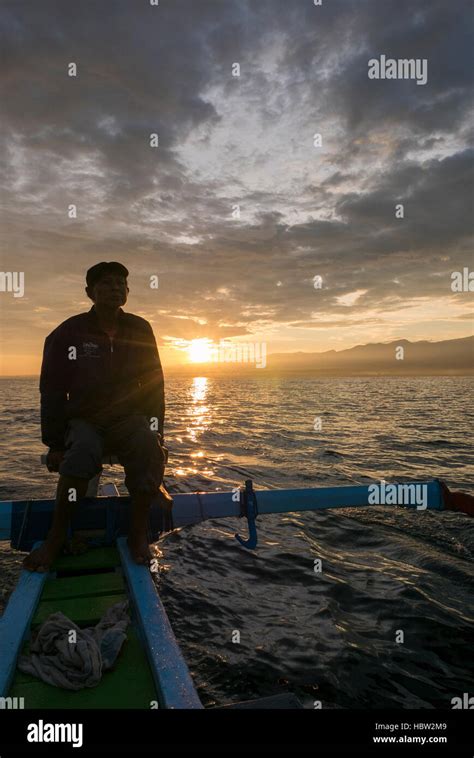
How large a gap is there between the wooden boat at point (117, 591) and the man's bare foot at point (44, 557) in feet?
0.35

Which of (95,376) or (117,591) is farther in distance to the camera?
(95,376)

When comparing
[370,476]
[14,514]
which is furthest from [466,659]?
[370,476]

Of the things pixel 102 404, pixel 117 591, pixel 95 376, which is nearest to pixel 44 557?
pixel 117 591

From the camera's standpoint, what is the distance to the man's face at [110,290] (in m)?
4.84

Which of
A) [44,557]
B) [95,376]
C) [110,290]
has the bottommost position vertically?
[44,557]

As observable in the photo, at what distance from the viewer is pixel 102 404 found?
4.75 metres

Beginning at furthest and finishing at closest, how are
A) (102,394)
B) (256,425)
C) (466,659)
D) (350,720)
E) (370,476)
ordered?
1. (256,425)
2. (370,476)
3. (102,394)
4. (466,659)
5. (350,720)

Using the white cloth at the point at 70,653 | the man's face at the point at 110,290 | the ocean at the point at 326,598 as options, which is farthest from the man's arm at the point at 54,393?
the ocean at the point at 326,598

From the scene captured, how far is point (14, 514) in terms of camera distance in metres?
4.78

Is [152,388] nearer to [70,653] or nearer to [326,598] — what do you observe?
[70,653]

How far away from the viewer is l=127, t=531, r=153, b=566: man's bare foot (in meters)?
4.27

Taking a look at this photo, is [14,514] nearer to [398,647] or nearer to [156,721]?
[156,721]

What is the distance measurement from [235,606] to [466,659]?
8.12 ft

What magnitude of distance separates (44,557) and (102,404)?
1562 millimetres
